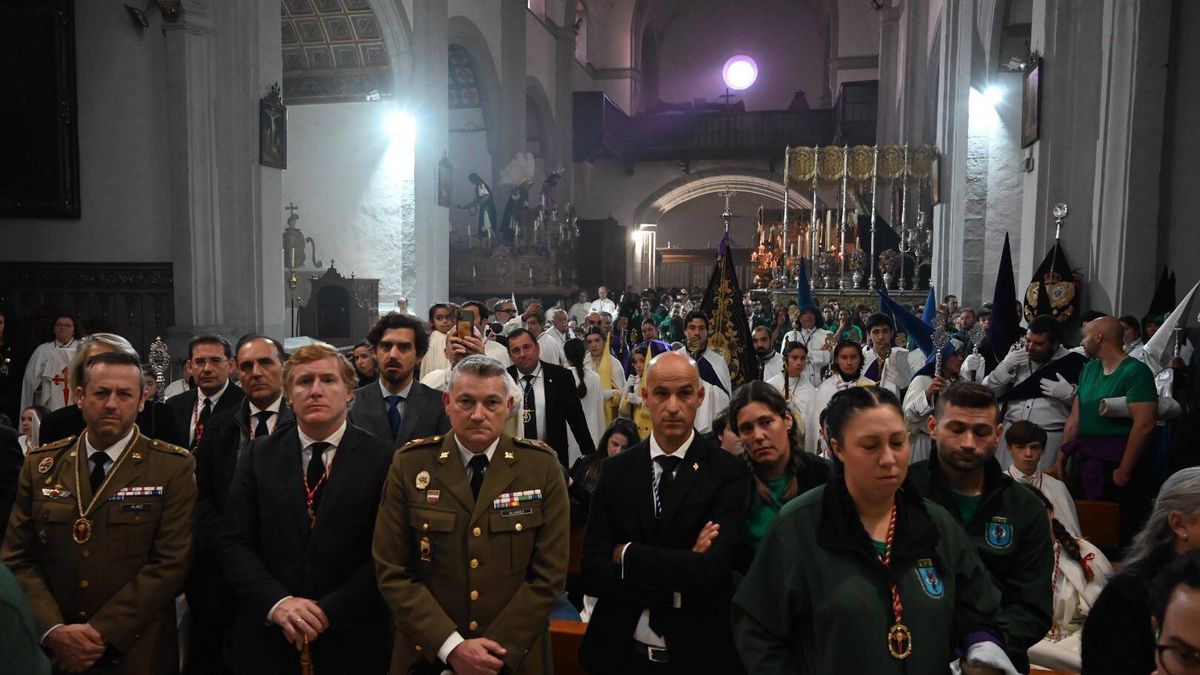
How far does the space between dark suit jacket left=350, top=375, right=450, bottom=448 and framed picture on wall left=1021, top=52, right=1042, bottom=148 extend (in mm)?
7673

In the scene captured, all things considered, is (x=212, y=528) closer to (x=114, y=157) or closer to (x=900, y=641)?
(x=900, y=641)

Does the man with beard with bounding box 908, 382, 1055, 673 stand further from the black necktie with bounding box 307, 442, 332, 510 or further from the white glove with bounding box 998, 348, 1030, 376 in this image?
the white glove with bounding box 998, 348, 1030, 376

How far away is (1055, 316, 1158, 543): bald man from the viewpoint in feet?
16.1

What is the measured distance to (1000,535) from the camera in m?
2.61

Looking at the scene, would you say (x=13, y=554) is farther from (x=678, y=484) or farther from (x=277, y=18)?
(x=277, y=18)

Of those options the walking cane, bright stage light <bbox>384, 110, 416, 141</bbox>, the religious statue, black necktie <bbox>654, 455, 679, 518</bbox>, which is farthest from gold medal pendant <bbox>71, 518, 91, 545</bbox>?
the religious statue

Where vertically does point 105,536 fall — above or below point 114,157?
below

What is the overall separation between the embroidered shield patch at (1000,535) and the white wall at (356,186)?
13.8m

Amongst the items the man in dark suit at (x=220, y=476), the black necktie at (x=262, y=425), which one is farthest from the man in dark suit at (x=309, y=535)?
the black necktie at (x=262, y=425)

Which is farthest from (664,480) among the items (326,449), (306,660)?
(306,660)

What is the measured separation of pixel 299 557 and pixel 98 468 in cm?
85

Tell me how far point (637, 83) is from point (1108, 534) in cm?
2772

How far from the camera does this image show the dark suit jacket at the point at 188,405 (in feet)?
13.8

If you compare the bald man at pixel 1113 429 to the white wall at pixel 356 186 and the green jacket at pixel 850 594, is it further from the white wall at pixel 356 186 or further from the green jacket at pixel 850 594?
the white wall at pixel 356 186
